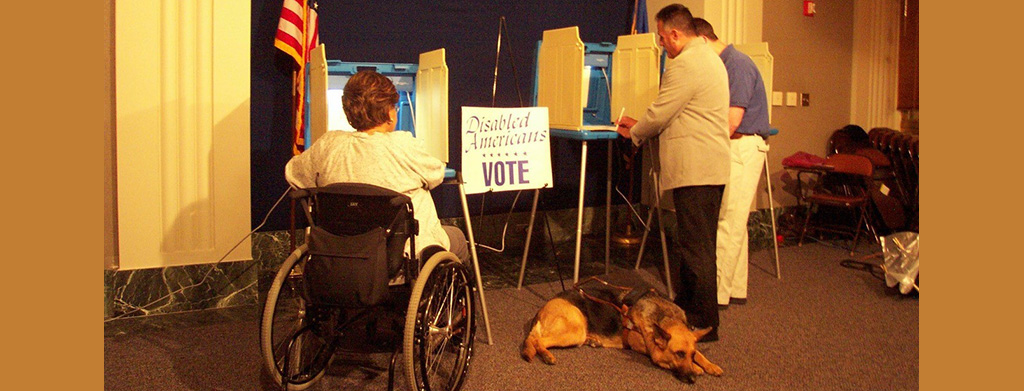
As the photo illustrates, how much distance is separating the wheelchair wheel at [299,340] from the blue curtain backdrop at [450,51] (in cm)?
160

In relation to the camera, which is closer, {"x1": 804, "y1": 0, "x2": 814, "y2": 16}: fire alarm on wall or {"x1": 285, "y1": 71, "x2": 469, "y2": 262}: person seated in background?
{"x1": 285, "y1": 71, "x2": 469, "y2": 262}: person seated in background

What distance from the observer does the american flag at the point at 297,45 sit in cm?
367

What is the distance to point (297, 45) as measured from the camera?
146 inches

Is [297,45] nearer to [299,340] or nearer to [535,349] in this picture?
[299,340]

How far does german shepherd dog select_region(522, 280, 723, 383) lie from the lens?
9.25 ft

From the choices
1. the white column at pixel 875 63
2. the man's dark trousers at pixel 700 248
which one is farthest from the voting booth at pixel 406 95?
the white column at pixel 875 63

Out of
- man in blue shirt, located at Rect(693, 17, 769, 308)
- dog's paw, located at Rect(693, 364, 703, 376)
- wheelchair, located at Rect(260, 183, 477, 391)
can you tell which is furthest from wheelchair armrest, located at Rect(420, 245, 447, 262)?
man in blue shirt, located at Rect(693, 17, 769, 308)

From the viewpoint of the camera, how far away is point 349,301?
7.39ft

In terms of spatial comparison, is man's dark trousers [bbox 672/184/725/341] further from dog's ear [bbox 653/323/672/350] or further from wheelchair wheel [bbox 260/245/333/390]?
wheelchair wheel [bbox 260/245/333/390]

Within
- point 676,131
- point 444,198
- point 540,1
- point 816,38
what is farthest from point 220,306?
point 816,38

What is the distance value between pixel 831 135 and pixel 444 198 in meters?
3.10

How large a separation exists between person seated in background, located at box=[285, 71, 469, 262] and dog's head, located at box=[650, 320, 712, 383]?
865mm

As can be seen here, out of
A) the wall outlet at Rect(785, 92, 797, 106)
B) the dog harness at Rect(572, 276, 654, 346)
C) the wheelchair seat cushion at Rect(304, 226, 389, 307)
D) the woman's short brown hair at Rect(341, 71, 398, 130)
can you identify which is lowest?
the dog harness at Rect(572, 276, 654, 346)

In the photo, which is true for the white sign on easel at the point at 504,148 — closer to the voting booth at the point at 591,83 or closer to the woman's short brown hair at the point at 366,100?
Result: the voting booth at the point at 591,83
